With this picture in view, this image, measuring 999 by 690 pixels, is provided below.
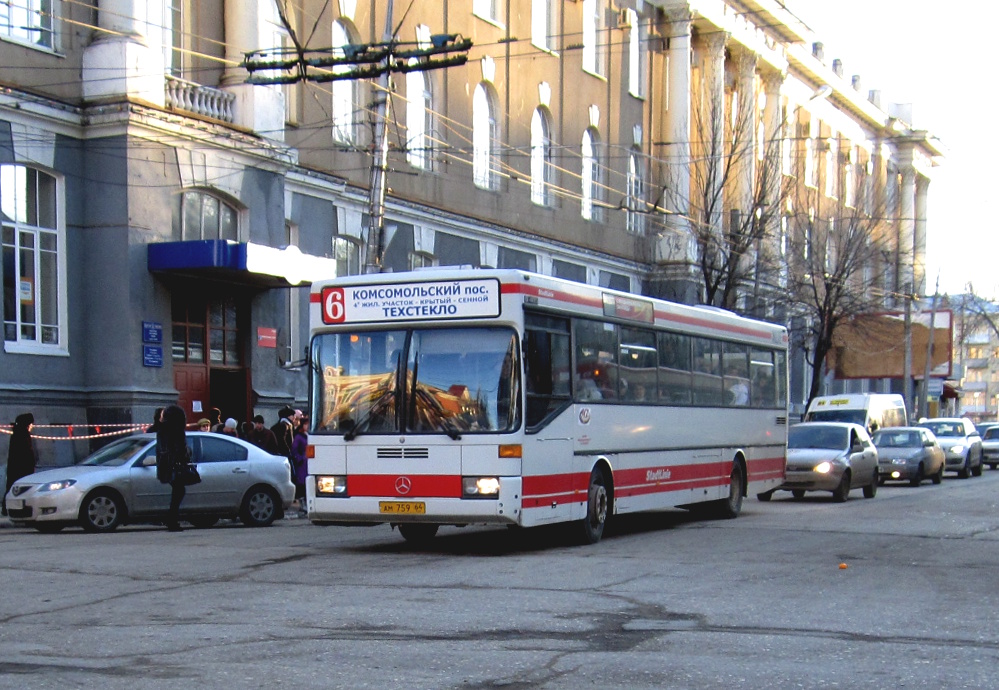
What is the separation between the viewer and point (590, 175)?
1638 inches

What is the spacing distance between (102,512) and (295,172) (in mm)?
11953

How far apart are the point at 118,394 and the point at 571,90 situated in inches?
791

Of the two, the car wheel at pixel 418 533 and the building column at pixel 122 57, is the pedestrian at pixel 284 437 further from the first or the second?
the car wheel at pixel 418 533

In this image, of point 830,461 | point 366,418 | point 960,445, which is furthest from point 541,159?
point 366,418

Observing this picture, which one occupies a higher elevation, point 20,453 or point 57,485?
point 20,453

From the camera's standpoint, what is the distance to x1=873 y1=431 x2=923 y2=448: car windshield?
33.8 m

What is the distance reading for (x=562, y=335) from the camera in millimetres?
15266

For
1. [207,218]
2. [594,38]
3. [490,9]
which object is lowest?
[207,218]

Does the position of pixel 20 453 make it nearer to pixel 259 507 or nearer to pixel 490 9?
pixel 259 507

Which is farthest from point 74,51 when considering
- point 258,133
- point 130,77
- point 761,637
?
point 761,637

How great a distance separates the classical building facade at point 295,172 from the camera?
76.3 ft

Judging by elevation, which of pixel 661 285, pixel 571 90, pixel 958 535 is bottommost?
pixel 958 535

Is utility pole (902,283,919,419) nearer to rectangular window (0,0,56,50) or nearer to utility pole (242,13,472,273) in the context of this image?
utility pole (242,13,472,273)

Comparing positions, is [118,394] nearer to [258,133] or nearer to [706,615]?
[258,133]
